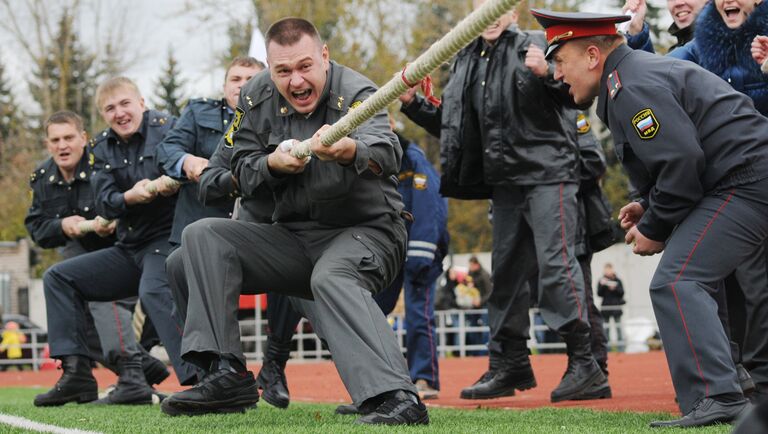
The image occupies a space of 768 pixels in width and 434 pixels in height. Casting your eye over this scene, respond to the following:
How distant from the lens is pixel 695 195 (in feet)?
16.6

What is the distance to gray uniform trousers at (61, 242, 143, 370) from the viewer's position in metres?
9.04

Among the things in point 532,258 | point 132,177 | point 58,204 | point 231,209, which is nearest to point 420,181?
point 532,258

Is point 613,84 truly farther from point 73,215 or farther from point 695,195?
point 73,215

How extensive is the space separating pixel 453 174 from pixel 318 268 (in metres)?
2.86

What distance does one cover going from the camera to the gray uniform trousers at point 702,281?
4957mm

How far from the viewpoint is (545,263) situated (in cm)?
771

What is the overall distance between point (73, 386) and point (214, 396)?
291 cm

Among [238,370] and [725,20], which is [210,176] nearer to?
[238,370]

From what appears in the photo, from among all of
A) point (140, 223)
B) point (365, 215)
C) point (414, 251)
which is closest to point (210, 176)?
point (365, 215)

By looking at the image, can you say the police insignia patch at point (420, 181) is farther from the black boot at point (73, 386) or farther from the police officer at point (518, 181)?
the black boot at point (73, 386)

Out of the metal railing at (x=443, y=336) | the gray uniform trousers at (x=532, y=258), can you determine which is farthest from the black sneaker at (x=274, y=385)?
the metal railing at (x=443, y=336)

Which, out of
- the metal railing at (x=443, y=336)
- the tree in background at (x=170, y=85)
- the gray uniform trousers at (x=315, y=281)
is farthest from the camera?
the tree in background at (x=170, y=85)

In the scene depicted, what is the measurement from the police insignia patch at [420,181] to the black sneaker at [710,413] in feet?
15.7

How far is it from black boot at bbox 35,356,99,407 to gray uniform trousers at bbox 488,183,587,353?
288 centimetres
